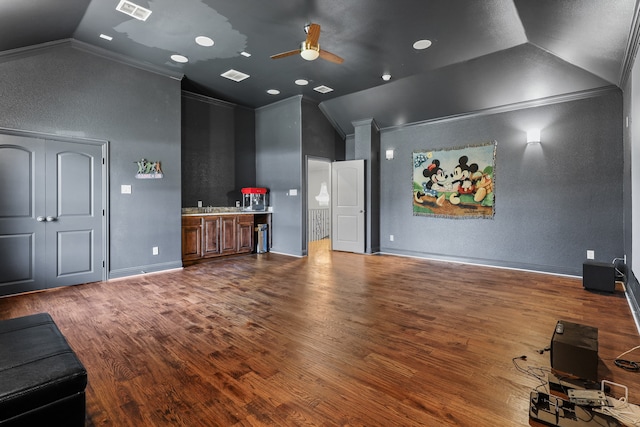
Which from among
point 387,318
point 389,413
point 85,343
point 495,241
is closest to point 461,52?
point 495,241

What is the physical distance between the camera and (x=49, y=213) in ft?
13.7

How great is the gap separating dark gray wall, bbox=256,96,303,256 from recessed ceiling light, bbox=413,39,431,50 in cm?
292

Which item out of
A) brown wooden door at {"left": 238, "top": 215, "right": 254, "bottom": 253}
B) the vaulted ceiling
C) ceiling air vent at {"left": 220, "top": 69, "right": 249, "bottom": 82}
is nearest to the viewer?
the vaulted ceiling

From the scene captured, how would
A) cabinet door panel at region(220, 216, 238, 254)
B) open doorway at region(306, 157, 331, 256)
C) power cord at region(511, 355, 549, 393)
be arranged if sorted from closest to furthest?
1. power cord at region(511, 355, 549, 393)
2. cabinet door panel at region(220, 216, 238, 254)
3. open doorway at region(306, 157, 331, 256)

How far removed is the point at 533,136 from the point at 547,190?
903mm

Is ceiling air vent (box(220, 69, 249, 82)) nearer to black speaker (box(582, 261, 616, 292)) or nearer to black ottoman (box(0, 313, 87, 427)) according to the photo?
black ottoman (box(0, 313, 87, 427))

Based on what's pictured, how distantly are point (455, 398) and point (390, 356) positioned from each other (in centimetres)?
57

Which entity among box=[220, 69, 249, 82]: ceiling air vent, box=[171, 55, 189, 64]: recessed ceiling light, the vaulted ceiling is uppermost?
box=[220, 69, 249, 82]: ceiling air vent

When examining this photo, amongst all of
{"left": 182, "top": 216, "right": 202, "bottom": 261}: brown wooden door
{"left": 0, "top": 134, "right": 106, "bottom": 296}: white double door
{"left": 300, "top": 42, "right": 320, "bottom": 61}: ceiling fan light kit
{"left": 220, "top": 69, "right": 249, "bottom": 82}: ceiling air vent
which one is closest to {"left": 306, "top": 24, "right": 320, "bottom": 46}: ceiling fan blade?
{"left": 300, "top": 42, "right": 320, "bottom": 61}: ceiling fan light kit

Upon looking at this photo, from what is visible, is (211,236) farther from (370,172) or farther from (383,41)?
(383,41)

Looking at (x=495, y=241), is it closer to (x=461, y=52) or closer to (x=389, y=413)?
(x=461, y=52)

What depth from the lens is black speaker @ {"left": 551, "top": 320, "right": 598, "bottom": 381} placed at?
2025mm

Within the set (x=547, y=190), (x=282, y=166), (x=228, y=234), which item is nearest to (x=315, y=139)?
(x=282, y=166)

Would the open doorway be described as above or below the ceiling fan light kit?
below
